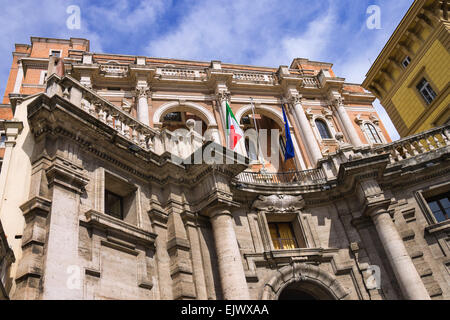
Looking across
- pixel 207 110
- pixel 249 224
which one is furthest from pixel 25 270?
pixel 207 110

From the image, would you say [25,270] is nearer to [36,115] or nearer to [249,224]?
[36,115]

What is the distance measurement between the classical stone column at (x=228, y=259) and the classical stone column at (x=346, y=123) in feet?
45.5

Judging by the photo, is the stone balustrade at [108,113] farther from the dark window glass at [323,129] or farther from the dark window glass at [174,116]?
the dark window glass at [323,129]

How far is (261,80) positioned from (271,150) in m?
4.47

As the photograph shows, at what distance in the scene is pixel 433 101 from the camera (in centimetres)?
2347

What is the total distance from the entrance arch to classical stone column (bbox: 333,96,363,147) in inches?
462

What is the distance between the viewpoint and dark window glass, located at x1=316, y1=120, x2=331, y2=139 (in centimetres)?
2430

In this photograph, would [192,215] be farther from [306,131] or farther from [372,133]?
[372,133]

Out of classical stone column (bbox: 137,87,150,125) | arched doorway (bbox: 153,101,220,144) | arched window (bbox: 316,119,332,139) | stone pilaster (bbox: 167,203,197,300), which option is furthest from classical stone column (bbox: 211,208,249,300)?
arched window (bbox: 316,119,332,139)

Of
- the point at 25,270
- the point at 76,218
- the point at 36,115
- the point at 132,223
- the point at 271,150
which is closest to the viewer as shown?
the point at 25,270

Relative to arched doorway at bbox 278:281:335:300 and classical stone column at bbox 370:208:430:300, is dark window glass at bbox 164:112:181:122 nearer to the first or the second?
arched doorway at bbox 278:281:335:300

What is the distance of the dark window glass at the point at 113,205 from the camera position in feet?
37.9

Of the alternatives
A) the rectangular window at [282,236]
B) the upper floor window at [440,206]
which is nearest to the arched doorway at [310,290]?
the rectangular window at [282,236]

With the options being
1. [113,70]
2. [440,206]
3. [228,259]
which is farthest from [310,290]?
[113,70]
